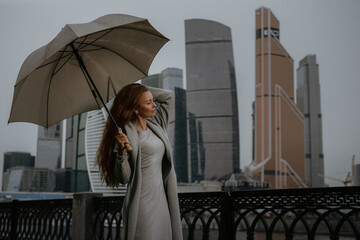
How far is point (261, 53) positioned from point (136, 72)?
253 ft

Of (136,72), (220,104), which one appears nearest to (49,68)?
(136,72)

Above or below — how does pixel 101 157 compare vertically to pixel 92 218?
above

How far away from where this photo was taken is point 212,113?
68.8 m

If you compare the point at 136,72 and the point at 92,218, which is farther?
the point at 92,218

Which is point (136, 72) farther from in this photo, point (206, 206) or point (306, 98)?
point (306, 98)

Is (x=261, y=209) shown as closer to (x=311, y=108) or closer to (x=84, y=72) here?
(x=84, y=72)

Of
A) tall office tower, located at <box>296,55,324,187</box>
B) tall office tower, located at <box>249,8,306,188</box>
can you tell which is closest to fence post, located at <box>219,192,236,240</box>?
tall office tower, located at <box>249,8,306,188</box>

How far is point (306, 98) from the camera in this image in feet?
260

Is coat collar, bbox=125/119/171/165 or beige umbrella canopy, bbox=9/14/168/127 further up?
beige umbrella canopy, bbox=9/14/168/127

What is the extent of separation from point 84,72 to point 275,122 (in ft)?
239

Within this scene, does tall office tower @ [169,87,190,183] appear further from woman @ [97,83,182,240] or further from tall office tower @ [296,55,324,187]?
woman @ [97,83,182,240]

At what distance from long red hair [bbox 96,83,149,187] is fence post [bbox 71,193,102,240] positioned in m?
1.47

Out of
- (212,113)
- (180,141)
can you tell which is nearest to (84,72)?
(212,113)

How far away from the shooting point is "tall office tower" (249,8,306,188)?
72562 millimetres
